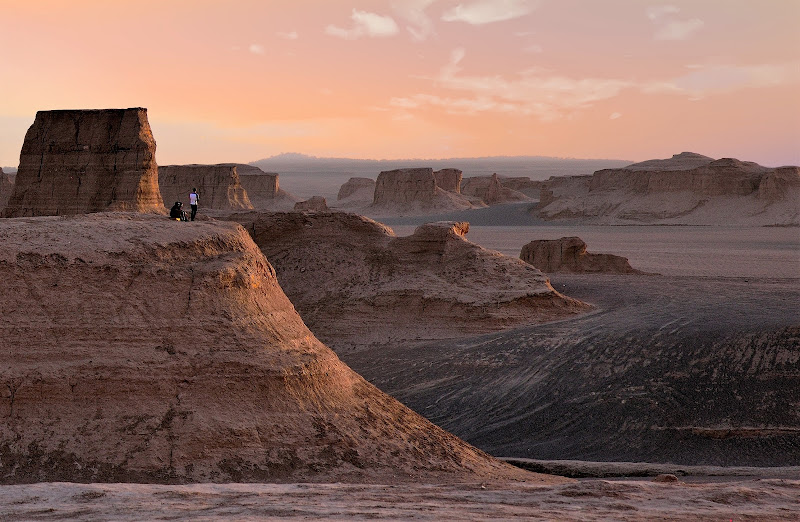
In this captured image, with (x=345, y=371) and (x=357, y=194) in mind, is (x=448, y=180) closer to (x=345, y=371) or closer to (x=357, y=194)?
(x=357, y=194)

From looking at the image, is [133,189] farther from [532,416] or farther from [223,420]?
[223,420]

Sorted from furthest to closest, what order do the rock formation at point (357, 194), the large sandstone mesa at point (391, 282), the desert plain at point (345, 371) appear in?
the rock formation at point (357, 194), the large sandstone mesa at point (391, 282), the desert plain at point (345, 371)

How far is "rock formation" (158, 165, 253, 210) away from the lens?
60094mm

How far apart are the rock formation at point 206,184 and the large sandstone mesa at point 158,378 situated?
166 feet

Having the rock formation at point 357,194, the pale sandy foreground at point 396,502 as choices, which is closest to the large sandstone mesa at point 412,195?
the rock formation at point 357,194

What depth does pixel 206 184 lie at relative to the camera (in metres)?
64.1

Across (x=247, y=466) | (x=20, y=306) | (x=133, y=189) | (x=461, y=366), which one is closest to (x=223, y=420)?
(x=247, y=466)

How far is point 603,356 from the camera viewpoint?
59.6 ft

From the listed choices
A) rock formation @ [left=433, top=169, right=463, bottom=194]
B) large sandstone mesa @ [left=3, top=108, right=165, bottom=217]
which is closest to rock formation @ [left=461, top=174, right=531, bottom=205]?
rock formation @ [left=433, top=169, right=463, bottom=194]

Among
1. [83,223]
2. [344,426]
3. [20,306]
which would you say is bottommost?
[344,426]

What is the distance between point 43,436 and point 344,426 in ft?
11.4

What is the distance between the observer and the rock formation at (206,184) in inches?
2366

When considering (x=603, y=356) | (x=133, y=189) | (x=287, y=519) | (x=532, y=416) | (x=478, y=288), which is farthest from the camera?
(x=133, y=189)

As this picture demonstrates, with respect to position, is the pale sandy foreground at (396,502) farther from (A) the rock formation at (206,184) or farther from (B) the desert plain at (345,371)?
(A) the rock formation at (206,184)
